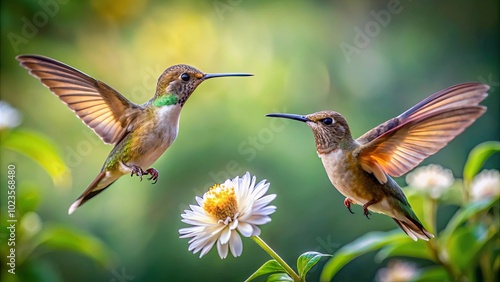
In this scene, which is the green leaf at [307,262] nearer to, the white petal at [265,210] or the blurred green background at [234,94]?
the white petal at [265,210]

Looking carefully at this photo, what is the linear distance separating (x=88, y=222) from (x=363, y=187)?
1255 millimetres

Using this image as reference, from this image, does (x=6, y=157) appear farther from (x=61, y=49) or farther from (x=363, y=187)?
(x=363, y=187)

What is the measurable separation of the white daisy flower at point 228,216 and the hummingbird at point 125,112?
2.5 inches

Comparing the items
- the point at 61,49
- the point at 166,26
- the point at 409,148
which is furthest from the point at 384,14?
the point at 409,148

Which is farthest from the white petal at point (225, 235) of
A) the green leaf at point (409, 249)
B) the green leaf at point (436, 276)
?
the green leaf at point (436, 276)

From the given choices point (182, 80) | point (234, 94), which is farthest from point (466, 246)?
point (234, 94)

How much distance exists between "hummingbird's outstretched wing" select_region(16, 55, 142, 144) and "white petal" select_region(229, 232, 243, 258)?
22 centimetres

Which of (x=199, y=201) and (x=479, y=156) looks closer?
(x=199, y=201)

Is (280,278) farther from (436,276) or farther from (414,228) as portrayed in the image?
(436,276)

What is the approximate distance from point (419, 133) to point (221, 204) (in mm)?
214

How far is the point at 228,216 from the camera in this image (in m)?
0.65

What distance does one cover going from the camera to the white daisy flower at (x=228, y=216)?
0.59 meters

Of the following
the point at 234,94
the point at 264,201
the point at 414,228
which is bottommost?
the point at 414,228

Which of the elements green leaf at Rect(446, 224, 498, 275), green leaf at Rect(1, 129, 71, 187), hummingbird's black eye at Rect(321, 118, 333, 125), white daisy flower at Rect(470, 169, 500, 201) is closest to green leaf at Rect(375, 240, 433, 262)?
green leaf at Rect(446, 224, 498, 275)
